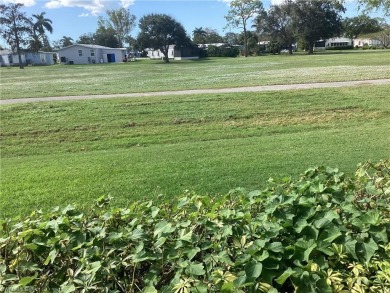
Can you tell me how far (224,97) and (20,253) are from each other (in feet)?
41.2

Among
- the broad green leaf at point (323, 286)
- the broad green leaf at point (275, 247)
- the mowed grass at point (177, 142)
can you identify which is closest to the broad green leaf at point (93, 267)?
the broad green leaf at point (275, 247)

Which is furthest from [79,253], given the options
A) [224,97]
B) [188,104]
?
[224,97]

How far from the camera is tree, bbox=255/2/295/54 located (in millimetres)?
75562

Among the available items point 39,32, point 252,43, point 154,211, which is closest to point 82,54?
point 39,32

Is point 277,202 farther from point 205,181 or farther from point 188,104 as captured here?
point 188,104

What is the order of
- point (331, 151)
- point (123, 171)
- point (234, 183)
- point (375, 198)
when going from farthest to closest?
1. point (331, 151)
2. point (123, 171)
3. point (234, 183)
4. point (375, 198)

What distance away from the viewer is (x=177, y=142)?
31.3 ft

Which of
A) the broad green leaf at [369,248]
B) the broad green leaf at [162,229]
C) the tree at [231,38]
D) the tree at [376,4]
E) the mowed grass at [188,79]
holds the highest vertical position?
the tree at [231,38]

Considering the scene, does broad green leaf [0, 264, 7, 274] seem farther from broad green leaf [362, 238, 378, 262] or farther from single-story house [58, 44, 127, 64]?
single-story house [58, 44, 127, 64]

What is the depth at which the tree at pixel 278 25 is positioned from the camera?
75562 millimetres

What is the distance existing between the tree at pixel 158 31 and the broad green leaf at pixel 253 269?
6477 centimetres

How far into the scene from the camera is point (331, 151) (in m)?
7.31

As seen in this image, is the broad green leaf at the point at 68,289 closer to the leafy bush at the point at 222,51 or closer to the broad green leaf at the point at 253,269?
the broad green leaf at the point at 253,269

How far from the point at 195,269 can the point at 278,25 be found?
81.1 m
